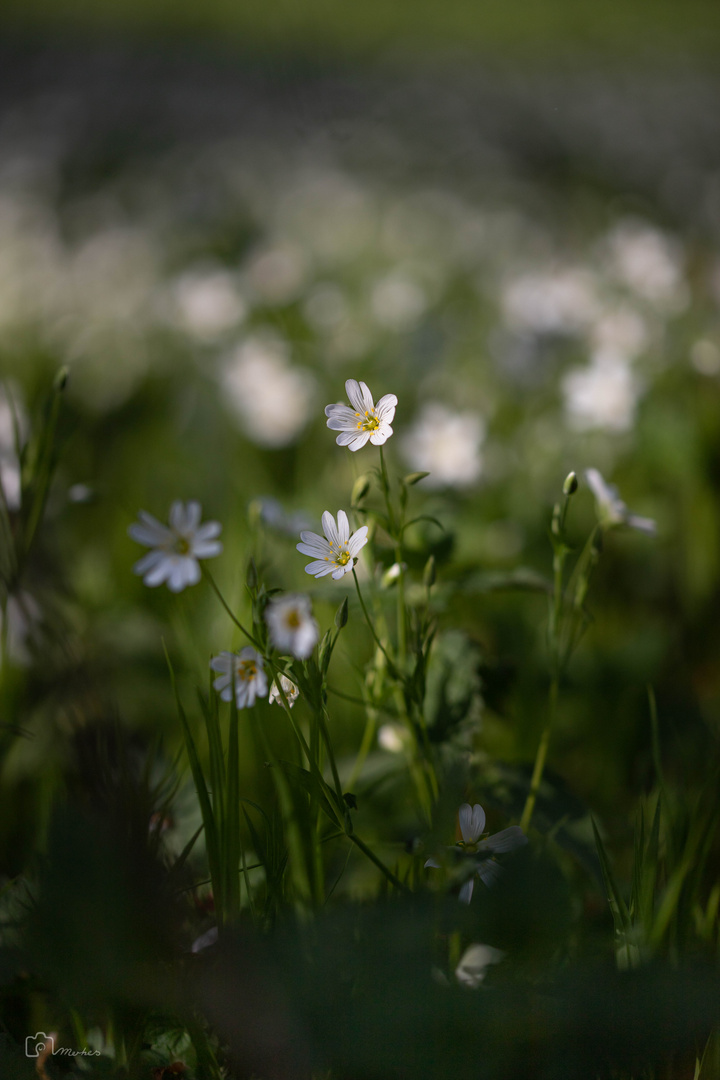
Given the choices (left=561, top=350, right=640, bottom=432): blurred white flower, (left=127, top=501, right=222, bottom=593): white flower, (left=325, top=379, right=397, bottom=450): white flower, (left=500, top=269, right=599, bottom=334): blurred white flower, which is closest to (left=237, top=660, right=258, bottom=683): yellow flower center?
(left=127, top=501, right=222, bottom=593): white flower

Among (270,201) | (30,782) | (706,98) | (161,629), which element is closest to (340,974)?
(30,782)

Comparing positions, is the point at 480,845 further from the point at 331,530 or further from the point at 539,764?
the point at 331,530

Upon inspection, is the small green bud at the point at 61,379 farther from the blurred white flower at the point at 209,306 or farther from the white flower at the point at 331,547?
the blurred white flower at the point at 209,306

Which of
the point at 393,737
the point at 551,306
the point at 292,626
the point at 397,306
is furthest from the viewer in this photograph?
the point at 397,306

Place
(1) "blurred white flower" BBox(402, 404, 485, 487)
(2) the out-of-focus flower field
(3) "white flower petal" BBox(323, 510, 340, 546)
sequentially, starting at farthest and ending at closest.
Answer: (1) "blurred white flower" BBox(402, 404, 485, 487) < (3) "white flower petal" BBox(323, 510, 340, 546) < (2) the out-of-focus flower field

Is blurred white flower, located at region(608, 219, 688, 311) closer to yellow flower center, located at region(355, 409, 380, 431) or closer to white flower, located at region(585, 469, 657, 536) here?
white flower, located at region(585, 469, 657, 536)

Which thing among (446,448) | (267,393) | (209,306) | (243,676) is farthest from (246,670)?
(209,306)
